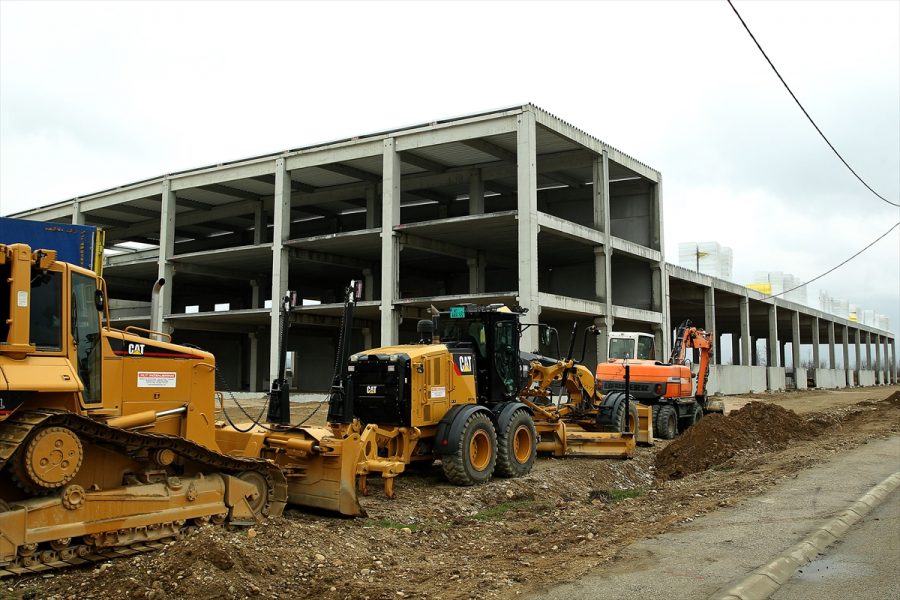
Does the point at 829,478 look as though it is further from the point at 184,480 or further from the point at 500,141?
the point at 500,141

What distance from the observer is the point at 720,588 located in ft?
18.5

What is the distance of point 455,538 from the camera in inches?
314

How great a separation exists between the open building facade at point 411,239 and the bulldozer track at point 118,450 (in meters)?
16.1

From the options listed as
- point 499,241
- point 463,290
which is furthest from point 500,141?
point 463,290

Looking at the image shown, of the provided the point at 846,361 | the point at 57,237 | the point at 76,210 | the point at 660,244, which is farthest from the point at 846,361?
the point at 57,237

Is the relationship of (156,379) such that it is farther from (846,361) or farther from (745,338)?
(846,361)

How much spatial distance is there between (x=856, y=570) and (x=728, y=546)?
107 centimetres

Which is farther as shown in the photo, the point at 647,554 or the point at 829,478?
the point at 829,478

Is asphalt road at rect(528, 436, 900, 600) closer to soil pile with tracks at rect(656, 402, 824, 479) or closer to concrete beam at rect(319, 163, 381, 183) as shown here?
soil pile with tracks at rect(656, 402, 824, 479)

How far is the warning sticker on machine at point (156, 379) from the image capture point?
748 cm

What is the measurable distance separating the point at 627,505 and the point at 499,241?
21.2m

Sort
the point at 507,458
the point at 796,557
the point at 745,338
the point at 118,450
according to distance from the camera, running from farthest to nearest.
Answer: the point at 745,338 < the point at 507,458 < the point at 118,450 < the point at 796,557

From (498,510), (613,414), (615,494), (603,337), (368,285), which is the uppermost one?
(368,285)

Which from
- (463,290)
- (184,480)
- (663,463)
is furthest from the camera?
(463,290)
